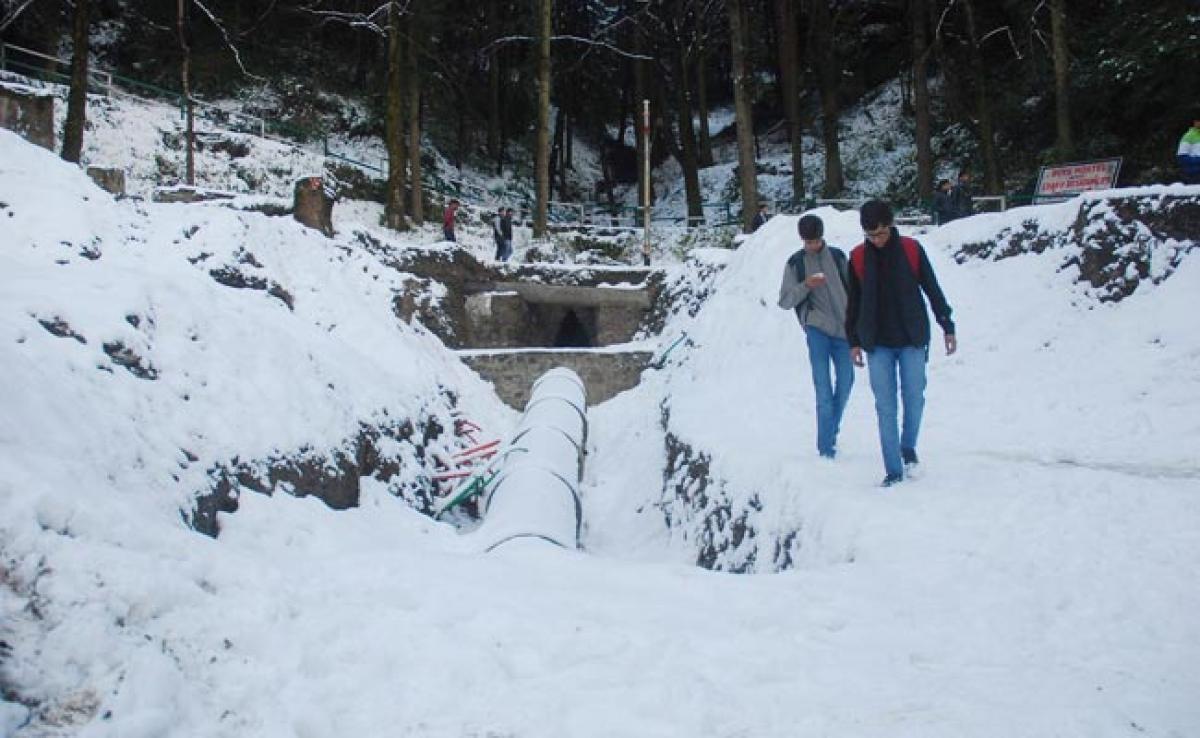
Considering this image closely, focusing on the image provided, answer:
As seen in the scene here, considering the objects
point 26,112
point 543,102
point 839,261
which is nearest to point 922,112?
point 543,102

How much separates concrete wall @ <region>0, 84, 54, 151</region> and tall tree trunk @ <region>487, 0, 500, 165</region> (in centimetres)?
2023

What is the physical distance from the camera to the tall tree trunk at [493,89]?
107 ft

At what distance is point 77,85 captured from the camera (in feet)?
56.6

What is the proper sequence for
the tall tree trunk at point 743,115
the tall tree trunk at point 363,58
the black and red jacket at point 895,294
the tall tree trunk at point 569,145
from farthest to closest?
the tall tree trunk at point 569,145
the tall tree trunk at point 363,58
the tall tree trunk at point 743,115
the black and red jacket at point 895,294

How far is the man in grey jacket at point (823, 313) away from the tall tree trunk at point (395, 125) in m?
18.5

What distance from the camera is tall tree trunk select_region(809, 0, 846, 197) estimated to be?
26047 millimetres

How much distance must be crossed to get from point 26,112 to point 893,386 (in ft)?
45.1

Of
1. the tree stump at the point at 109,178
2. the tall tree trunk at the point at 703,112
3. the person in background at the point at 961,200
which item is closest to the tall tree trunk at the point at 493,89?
the tall tree trunk at the point at 703,112

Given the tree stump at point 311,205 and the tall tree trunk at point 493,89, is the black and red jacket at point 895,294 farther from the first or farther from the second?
the tall tree trunk at point 493,89

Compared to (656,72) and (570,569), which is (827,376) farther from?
(656,72)

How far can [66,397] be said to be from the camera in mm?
4750

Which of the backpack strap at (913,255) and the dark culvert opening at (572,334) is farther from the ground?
the dark culvert opening at (572,334)

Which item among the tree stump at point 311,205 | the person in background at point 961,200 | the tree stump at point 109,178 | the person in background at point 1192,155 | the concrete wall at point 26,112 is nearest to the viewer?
the person in background at point 1192,155

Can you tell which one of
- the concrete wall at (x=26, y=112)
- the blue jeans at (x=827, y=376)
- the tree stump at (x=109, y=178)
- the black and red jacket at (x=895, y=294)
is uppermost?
the concrete wall at (x=26, y=112)
